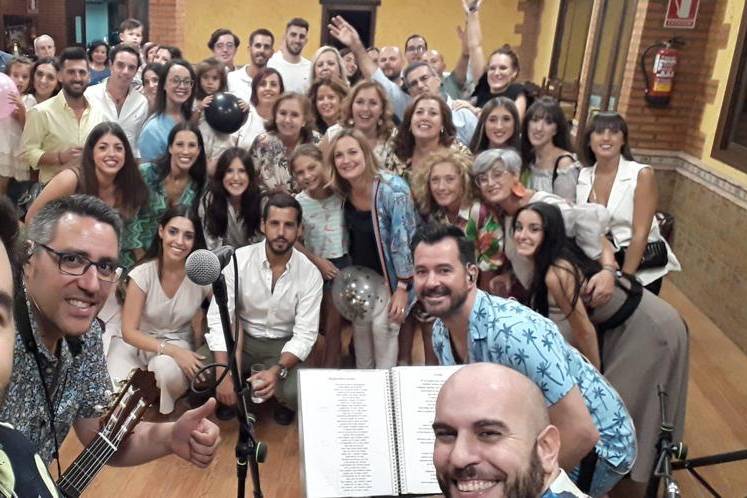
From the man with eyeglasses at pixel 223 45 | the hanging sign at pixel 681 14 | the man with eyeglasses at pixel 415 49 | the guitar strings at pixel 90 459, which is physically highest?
the hanging sign at pixel 681 14

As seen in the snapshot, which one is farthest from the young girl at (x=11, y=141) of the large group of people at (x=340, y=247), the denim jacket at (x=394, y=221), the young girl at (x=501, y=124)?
the young girl at (x=501, y=124)

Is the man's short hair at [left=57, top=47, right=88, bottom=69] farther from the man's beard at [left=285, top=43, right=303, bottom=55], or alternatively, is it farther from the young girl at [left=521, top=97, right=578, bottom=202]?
the young girl at [left=521, top=97, right=578, bottom=202]

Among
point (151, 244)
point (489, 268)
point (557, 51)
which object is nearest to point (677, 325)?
point (489, 268)

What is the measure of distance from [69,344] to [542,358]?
4.05 feet

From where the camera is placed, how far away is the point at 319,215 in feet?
11.0

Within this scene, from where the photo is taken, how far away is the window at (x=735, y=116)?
4.52 meters

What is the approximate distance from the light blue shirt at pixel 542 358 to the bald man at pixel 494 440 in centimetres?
32

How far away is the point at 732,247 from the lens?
4.41 metres

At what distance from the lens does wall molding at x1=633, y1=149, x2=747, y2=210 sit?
4402 mm

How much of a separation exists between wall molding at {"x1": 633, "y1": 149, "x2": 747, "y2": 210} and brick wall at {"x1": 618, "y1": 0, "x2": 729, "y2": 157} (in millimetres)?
57

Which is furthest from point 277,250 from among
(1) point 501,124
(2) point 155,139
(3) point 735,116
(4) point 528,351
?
(3) point 735,116

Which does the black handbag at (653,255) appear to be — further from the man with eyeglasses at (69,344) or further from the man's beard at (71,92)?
the man's beard at (71,92)

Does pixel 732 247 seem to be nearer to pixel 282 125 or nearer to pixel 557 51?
pixel 282 125

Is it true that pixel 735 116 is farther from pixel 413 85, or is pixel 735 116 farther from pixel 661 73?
pixel 413 85
